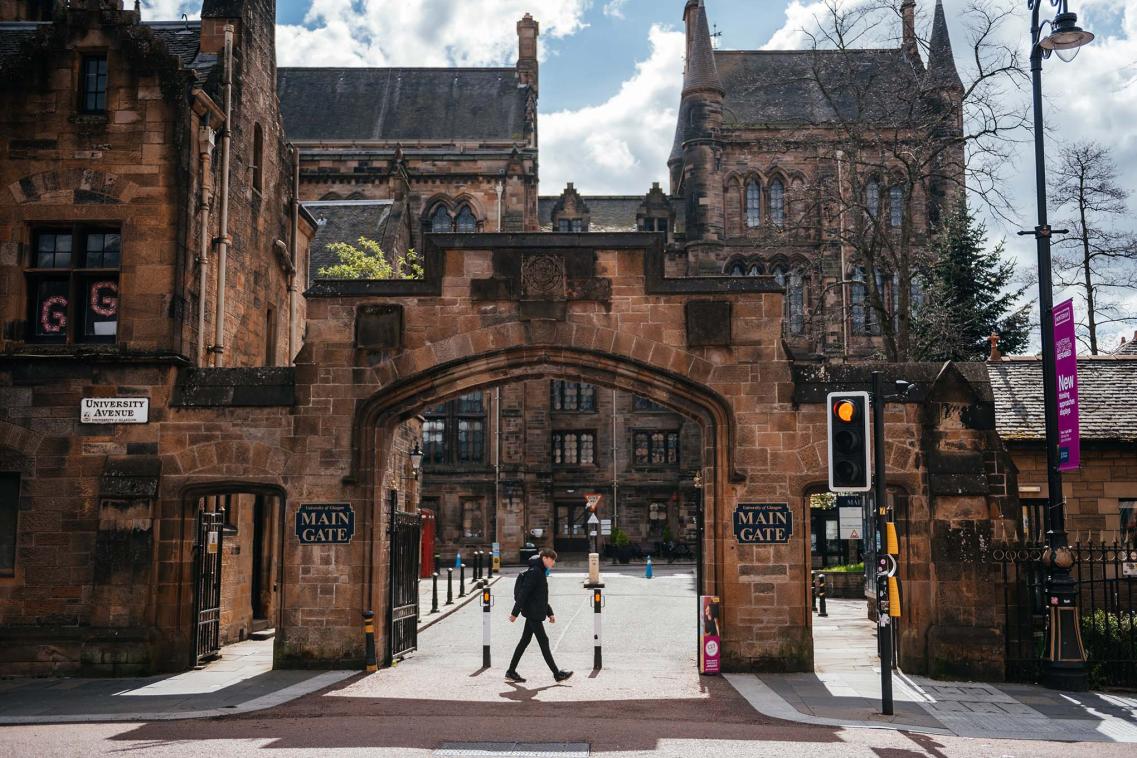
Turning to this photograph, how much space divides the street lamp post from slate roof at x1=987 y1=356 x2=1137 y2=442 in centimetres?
421

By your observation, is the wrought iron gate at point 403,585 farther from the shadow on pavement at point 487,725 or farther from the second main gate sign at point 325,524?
the shadow on pavement at point 487,725

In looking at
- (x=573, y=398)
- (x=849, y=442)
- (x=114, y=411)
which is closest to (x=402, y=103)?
(x=573, y=398)

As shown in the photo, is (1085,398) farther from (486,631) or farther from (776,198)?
(776,198)

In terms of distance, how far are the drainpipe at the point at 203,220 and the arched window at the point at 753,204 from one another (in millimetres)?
41209

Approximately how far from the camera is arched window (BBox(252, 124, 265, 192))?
2028 centimetres

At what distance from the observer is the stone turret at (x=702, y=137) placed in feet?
178

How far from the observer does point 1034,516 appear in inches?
741

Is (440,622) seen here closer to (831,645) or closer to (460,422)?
(831,645)

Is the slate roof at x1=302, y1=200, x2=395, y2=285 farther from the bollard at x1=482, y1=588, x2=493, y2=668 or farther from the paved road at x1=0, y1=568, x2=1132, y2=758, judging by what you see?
the paved road at x1=0, y1=568, x2=1132, y2=758

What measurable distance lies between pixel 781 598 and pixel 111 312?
34.6 feet

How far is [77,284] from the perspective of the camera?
52.5ft

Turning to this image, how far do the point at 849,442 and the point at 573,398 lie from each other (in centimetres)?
4323

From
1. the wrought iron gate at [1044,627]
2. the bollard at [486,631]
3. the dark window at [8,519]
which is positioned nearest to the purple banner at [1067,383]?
the wrought iron gate at [1044,627]

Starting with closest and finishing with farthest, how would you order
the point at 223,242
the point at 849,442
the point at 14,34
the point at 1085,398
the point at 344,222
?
1. the point at 849,442
2. the point at 223,242
3. the point at 14,34
4. the point at 1085,398
5. the point at 344,222
